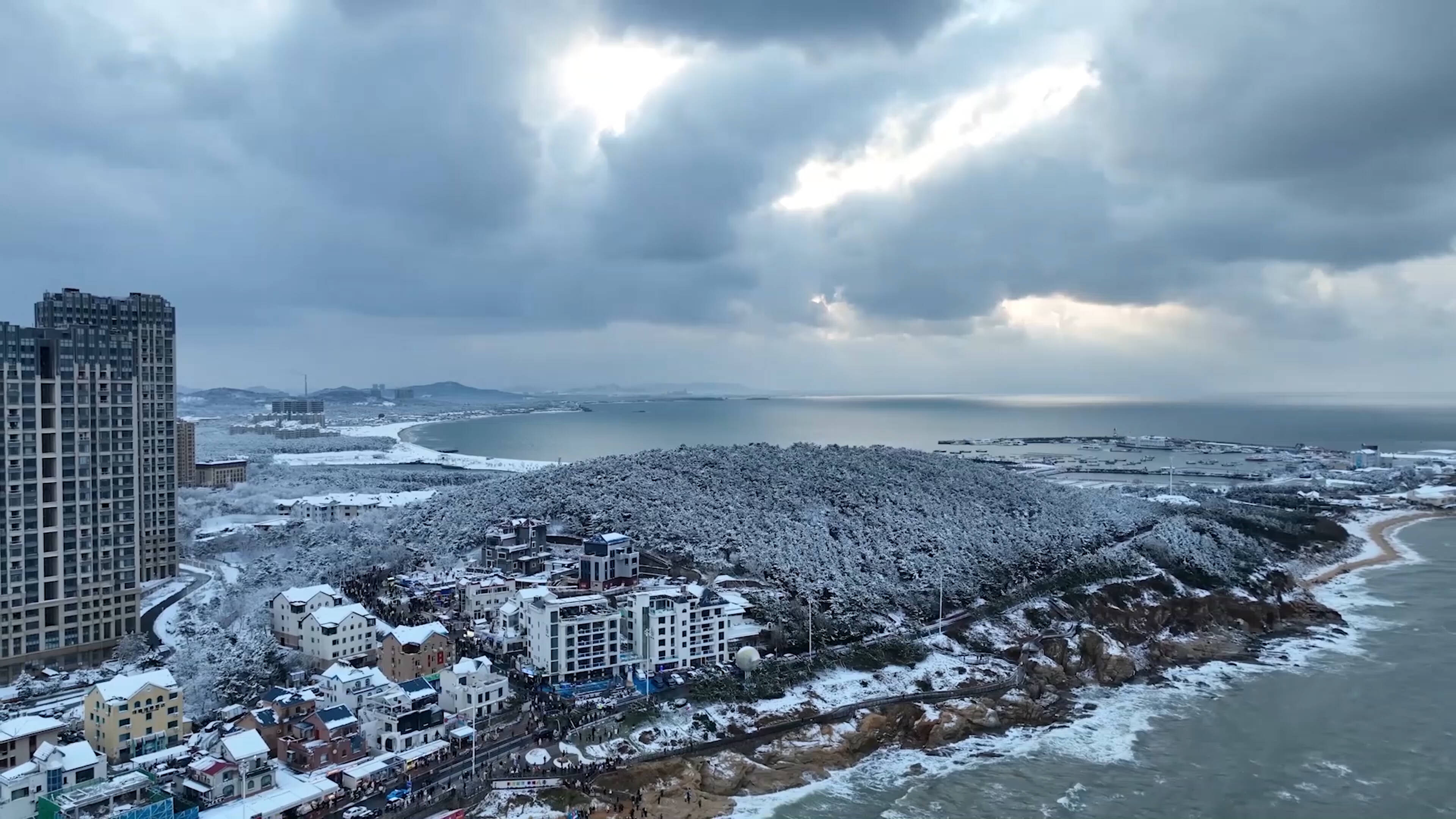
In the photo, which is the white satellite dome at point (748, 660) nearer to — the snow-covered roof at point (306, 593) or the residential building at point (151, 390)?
the snow-covered roof at point (306, 593)

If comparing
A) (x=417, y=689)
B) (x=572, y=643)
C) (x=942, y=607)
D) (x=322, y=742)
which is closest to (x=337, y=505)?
(x=572, y=643)

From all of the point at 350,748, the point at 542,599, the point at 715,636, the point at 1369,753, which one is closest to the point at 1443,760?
the point at 1369,753

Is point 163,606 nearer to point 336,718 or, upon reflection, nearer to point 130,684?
point 130,684


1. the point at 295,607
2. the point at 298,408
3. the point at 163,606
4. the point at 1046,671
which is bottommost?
the point at 1046,671

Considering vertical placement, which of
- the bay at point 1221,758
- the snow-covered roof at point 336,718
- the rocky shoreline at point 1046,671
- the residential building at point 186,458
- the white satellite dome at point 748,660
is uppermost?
the residential building at point 186,458

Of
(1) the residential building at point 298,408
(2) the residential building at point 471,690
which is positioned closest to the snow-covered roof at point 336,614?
(2) the residential building at point 471,690

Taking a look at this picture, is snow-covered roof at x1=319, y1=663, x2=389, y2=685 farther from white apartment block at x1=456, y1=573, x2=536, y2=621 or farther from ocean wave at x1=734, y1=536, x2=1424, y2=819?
ocean wave at x1=734, y1=536, x2=1424, y2=819

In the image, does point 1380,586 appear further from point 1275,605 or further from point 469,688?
point 469,688
